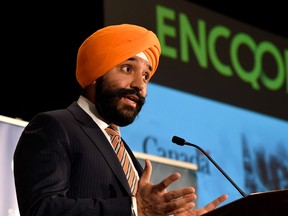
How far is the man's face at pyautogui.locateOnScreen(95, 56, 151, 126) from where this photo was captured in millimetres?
2645

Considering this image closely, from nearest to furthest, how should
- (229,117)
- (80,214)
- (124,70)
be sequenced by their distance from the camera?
1. (80,214)
2. (124,70)
3. (229,117)

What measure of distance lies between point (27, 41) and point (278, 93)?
6.91 ft

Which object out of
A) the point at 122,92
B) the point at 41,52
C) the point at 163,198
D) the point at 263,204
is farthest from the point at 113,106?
the point at 41,52

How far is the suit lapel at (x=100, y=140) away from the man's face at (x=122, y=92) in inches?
3.0

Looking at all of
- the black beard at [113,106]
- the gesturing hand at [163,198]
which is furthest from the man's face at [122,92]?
the gesturing hand at [163,198]

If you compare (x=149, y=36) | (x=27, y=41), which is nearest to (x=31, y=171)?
(x=149, y=36)

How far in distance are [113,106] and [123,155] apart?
19 centimetres

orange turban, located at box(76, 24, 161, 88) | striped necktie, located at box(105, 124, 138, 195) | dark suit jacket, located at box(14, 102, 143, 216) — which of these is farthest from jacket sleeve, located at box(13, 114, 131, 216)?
orange turban, located at box(76, 24, 161, 88)

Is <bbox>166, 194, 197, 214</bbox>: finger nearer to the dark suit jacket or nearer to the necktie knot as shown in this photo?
the dark suit jacket

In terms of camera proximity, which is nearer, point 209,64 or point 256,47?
point 209,64

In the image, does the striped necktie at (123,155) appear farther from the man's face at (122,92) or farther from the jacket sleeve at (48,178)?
the jacket sleeve at (48,178)

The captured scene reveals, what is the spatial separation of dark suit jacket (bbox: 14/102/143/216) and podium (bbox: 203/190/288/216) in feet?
1.34

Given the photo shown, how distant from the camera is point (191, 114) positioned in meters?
5.05

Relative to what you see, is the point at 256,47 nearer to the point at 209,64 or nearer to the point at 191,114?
the point at 209,64
